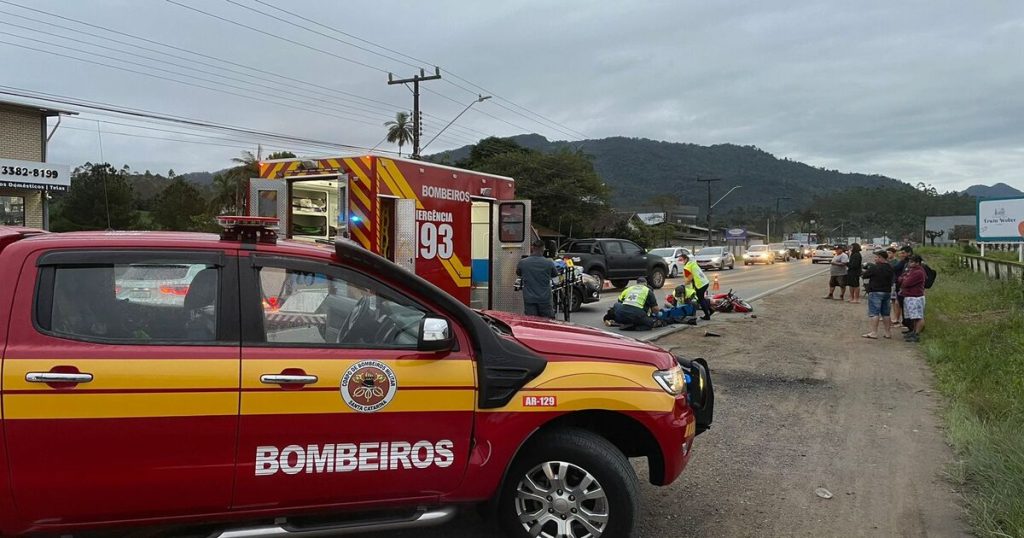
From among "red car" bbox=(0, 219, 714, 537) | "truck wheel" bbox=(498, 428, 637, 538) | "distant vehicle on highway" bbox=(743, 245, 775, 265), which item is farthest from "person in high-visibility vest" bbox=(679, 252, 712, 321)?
"distant vehicle on highway" bbox=(743, 245, 775, 265)

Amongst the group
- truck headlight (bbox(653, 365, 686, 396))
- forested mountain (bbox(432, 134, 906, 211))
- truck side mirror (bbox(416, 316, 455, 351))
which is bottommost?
truck headlight (bbox(653, 365, 686, 396))

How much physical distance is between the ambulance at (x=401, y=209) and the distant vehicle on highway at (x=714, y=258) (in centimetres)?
2475

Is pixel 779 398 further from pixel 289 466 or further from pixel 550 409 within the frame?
pixel 289 466

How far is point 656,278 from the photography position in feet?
74.1

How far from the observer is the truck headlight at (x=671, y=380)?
3.44 m

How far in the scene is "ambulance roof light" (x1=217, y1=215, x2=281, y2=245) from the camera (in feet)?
9.85

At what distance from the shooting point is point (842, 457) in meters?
5.17

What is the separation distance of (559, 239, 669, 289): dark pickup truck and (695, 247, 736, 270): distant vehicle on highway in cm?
1313

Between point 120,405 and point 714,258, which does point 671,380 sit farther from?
point 714,258

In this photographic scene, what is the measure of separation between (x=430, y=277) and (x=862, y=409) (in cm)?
548

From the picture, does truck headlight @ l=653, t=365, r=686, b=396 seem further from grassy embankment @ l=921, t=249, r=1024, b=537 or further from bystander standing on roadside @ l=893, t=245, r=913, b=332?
bystander standing on roadside @ l=893, t=245, r=913, b=332

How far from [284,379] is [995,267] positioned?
25.9 metres

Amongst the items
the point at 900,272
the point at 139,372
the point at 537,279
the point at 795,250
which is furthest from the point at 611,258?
the point at 795,250

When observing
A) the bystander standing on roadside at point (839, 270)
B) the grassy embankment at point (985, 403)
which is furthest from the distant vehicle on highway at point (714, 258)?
the grassy embankment at point (985, 403)
